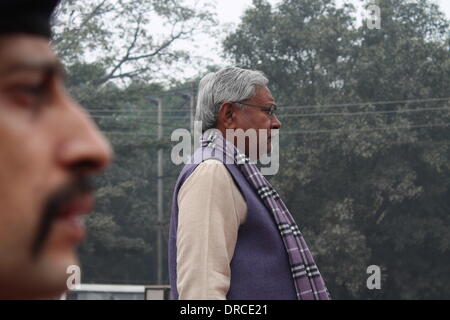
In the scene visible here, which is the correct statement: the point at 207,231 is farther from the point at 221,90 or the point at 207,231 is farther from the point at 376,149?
the point at 376,149

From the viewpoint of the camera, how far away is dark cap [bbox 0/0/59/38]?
55 centimetres

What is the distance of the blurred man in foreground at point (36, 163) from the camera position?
52 cm

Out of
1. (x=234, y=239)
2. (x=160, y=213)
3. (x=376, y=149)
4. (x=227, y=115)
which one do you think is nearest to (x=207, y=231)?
(x=234, y=239)

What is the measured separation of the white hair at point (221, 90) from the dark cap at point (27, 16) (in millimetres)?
1909

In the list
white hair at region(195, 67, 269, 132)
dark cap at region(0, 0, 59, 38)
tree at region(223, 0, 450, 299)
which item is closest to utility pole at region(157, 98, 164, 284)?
tree at region(223, 0, 450, 299)

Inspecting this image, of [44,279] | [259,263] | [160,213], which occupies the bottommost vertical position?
[44,279]

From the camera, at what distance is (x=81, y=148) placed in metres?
0.55

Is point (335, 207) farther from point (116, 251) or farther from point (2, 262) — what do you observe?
point (2, 262)

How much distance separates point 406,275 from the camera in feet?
90.6

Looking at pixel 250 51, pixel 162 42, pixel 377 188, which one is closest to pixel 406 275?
pixel 377 188

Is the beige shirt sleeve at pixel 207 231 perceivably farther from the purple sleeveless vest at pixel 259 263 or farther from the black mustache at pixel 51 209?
the black mustache at pixel 51 209

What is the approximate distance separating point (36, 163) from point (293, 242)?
1659mm

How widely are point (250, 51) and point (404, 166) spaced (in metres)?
6.01

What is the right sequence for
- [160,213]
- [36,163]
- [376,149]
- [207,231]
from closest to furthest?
[36,163]
[207,231]
[376,149]
[160,213]
